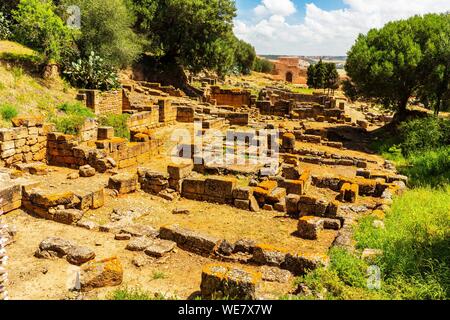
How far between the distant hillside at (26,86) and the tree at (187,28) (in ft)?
60.5

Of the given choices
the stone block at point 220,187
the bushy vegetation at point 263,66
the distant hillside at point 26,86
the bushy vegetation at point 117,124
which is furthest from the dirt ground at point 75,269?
the bushy vegetation at point 263,66

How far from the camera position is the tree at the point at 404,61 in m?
24.4

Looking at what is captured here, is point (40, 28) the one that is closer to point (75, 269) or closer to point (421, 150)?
point (75, 269)

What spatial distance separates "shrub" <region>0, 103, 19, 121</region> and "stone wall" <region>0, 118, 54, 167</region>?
1428 mm

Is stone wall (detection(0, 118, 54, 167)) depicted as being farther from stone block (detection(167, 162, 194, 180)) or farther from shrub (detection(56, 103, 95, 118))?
stone block (detection(167, 162, 194, 180))

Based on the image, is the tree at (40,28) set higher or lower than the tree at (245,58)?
lower

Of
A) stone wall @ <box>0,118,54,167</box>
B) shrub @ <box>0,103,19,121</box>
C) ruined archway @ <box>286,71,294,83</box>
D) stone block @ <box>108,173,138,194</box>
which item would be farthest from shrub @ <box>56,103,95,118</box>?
ruined archway @ <box>286,71,294,83</box>

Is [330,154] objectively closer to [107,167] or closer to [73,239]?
[107,167]

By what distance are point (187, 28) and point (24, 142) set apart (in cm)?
2790

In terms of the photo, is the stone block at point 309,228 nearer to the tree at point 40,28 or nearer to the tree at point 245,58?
the tree at point 40,28

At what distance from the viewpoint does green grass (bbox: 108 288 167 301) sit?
18.7 feet

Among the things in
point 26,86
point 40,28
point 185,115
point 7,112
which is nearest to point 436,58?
point 185,115

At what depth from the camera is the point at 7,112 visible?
1445 centimetres
